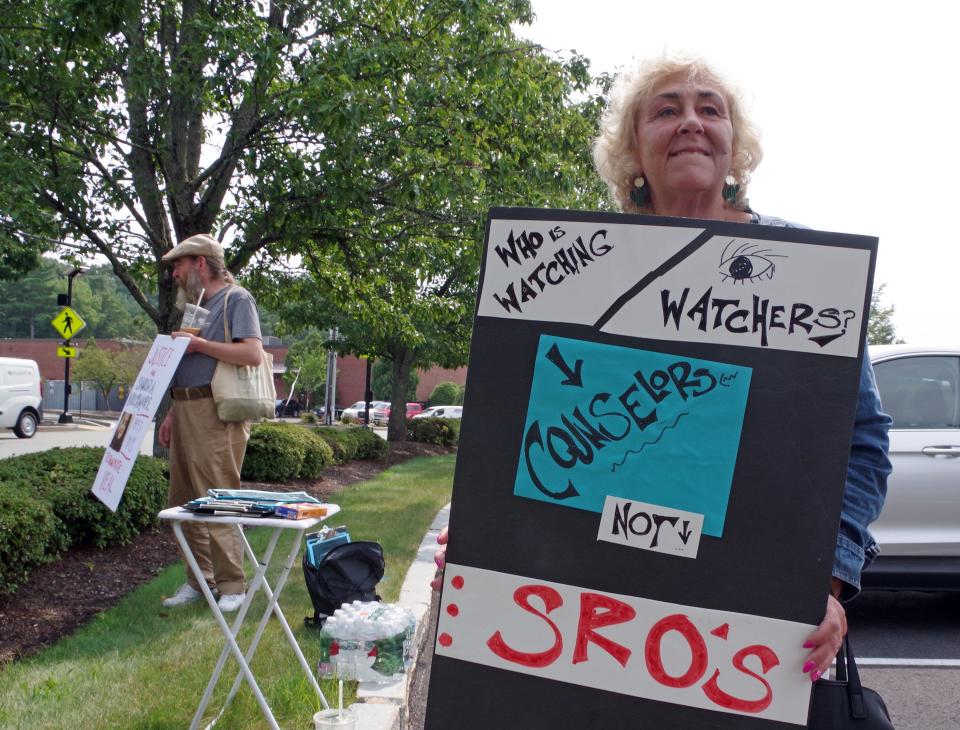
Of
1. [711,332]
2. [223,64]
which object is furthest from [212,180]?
[711,332]

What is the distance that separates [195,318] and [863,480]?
4.17 metres

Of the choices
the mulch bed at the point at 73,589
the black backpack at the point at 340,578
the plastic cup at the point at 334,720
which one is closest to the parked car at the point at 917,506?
the black backpack at the point at 340,578

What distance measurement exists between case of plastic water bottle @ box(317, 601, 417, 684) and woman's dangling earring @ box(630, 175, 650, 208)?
2.82 metres

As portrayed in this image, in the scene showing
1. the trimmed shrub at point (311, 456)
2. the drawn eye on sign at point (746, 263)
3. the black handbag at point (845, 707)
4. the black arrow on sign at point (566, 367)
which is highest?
the drawn eye on sign at point (746, 263)

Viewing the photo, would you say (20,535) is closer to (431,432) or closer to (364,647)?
(364,647)

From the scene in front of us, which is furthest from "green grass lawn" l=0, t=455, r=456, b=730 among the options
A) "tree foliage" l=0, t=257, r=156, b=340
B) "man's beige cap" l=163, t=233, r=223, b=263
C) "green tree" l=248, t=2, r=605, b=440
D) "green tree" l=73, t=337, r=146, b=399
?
"tree foliage" l=0, t=257, r=156, b=340

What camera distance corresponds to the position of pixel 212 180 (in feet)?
31.6

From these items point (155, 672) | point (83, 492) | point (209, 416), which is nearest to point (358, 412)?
point (83, 492)

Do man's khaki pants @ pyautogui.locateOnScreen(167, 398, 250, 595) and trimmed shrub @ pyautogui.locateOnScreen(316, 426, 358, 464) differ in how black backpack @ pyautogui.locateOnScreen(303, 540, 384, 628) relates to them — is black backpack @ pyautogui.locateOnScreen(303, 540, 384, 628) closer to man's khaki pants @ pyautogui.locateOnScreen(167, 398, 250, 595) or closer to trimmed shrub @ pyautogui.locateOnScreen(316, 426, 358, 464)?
man's khaki pants @ pyautogui.locateOnScreen(167, 398, 250, 595)

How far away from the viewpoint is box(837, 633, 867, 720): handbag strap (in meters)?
1.61

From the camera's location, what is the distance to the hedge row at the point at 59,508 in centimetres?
530

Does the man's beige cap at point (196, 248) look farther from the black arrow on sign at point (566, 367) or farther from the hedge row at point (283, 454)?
the hedge row at point (283, 454)

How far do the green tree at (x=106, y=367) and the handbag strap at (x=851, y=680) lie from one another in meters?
55.0

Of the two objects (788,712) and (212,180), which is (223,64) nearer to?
(212,180)
